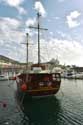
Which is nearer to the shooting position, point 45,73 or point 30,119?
point 30,119

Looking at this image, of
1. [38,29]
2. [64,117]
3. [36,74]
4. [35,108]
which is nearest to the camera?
[64,117]

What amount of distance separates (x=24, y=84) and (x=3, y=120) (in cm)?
1380

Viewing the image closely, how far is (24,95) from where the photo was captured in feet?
114

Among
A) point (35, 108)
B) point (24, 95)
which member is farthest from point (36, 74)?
point (35, 108)

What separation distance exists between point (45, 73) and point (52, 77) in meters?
2.35

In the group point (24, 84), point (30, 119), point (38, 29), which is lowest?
point (30, 119)

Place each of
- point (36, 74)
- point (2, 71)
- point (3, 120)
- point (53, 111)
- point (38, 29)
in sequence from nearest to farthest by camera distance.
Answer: point (3, 120), point (53, 111), point (36, 74), point (38, 29), point (2, 71)

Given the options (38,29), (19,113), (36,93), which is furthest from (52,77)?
(19,113)

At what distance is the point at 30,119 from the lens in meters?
22.8

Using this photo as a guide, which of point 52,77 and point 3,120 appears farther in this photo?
point 52,77

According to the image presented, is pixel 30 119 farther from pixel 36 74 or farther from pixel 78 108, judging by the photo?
pixel 36 74

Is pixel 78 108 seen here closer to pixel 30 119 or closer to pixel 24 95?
pixel 30 119

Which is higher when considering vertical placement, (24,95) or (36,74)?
(36,74)

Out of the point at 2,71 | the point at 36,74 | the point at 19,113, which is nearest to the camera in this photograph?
the point at 19,113
